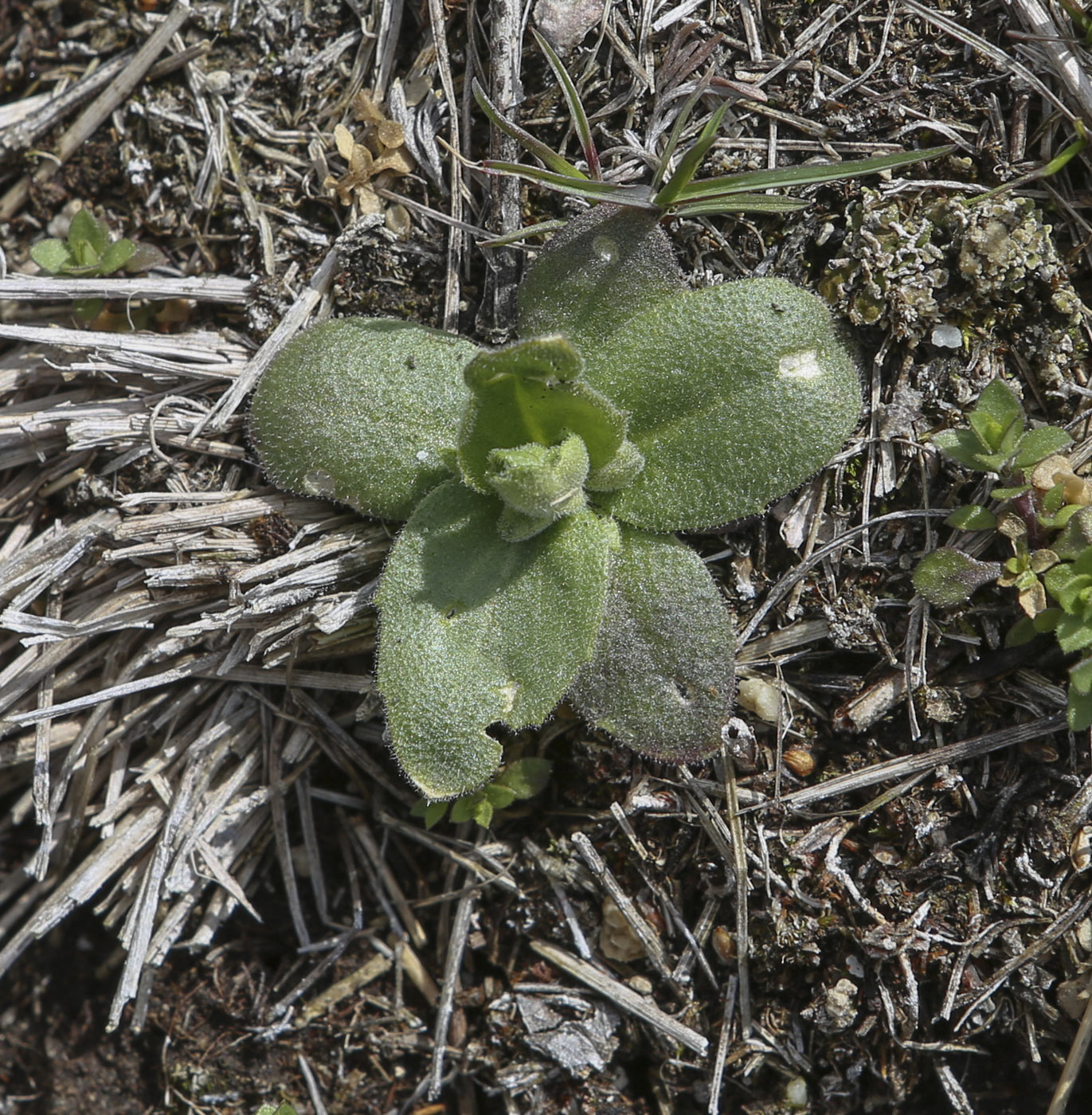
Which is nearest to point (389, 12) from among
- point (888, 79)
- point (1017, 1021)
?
point (888, 79)

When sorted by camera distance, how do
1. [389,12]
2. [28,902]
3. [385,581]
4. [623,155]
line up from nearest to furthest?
[385,581] → [623,155] → [389,12] → [28,902]

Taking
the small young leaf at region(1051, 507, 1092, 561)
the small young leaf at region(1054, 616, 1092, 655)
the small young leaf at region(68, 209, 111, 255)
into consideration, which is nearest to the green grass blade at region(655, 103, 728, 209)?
the small young leaf at region(1051, 507, 1092, 561)

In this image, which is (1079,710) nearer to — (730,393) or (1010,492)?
(1010,492)


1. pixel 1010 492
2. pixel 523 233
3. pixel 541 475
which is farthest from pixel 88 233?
pixel 1010 492

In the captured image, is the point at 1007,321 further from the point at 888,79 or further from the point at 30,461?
the point at 30,461

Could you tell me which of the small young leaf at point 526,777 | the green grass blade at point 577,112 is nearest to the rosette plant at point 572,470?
the green grass blade at point 577,112

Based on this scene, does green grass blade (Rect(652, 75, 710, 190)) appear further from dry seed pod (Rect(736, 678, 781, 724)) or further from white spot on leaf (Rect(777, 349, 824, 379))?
dry seed pod (Rect(736, 678, 781, 724))
